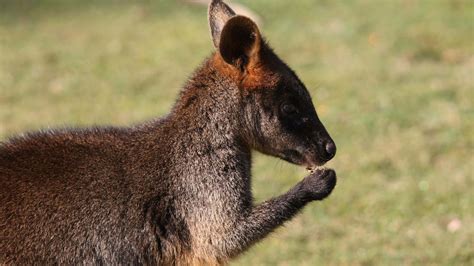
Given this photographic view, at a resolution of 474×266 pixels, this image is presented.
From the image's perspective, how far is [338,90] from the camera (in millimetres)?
10148

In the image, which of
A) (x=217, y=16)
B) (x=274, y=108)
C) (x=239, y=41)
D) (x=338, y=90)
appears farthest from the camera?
(x=338, y=90)

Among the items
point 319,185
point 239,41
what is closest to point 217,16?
point 239,41

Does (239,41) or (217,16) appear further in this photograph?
(217,16)

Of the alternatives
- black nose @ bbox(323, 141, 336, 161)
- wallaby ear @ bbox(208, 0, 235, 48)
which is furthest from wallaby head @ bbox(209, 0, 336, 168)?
wallaby ear @ bbox(208, 0, 235, 48)

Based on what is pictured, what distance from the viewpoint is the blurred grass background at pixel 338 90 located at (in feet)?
23.0

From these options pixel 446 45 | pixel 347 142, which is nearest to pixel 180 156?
pixel 347 142

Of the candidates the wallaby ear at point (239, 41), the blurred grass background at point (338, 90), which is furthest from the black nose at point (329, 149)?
the blurred grass background at point (338, 90)

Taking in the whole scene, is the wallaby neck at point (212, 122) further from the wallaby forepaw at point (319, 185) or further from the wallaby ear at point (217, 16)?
the wallaby forepaw at point (319, 185)

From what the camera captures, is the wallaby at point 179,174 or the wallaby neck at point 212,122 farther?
the wallaby neck at point 212,122

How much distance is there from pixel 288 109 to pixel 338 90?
18.0 feet

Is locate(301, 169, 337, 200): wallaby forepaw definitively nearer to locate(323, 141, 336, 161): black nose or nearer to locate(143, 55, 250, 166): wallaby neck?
locate(323, 141, 336, 161): black nose

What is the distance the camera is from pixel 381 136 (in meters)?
8.80

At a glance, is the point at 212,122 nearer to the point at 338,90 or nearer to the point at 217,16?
the point at 217,16

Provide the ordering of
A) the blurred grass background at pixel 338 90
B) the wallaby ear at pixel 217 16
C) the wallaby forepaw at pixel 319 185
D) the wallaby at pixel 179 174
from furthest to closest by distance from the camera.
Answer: the blurred grass background at pixel 338 90 < the wallaby ear at pixel 217 16 < the wallaby forepaw at pixel 319 185 < the wallaby at pixel 179 174
